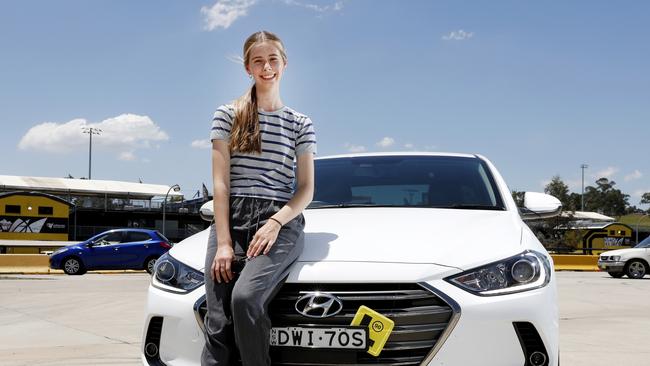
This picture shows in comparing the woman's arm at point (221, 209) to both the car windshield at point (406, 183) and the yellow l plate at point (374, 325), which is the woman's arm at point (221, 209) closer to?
the yellow l plate at point (374, 325)

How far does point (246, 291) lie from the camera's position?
8.17 feet

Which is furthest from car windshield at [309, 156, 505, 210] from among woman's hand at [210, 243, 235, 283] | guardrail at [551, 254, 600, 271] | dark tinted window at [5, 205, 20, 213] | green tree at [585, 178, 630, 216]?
green tree at [585, 178, 630, 216]

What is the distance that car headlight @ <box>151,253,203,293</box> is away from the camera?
2.83m

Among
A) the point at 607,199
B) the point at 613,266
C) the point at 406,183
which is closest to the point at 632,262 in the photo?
the point at 613,266

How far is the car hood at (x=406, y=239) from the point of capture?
271cm

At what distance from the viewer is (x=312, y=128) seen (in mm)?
2893

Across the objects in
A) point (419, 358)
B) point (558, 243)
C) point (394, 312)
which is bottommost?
point (558, 243)

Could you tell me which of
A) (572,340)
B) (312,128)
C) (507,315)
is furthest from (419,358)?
(572,340)

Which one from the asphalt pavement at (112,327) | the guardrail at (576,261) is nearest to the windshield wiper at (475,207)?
the asphalt pavement at (112,327)

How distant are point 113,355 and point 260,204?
340 cm

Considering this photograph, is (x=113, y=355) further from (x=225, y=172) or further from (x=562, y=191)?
(x=562, y=191)

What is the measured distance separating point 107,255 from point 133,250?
74cm

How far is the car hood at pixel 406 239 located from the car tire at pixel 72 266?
17.5 meters

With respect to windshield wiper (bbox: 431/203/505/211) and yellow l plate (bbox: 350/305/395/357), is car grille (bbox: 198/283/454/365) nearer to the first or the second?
yellow l plate (bbox: 350/305/395/357)
